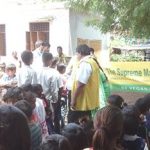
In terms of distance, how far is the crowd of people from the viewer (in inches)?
68.4

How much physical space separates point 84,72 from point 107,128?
3.00 m

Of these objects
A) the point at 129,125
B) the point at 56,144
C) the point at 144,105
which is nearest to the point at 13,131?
the point at 56,144

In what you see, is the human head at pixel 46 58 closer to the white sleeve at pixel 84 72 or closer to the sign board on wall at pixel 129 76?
the white sleeve at pixel 84 72

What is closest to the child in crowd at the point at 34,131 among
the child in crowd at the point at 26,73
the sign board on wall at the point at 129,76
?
the child in crowd at the point at 26,73

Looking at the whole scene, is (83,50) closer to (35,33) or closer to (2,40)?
(35,33)

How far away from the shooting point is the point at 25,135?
1.70 m

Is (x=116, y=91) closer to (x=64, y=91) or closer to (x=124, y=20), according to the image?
(x=64, y=91)

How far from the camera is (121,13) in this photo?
662 centimetres

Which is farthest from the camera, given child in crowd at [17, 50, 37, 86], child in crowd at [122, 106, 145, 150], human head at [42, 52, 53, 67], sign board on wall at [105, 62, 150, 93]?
sign board on wall at [105, 62, 150, 93]

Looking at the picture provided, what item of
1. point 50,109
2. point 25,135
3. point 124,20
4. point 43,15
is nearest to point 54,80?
point 50,109

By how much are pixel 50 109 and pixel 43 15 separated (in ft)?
45.2

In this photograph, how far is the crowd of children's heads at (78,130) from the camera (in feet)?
5.48

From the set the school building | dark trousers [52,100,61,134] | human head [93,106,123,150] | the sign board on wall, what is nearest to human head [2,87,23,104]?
human head [93,106,123,150]

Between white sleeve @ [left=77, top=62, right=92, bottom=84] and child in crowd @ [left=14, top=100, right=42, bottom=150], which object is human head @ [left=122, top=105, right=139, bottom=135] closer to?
child in crowd @ [left=14, top=100, right=42, bottom=150]
